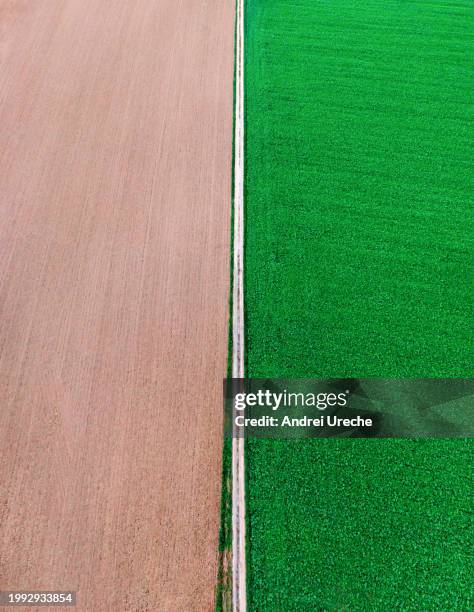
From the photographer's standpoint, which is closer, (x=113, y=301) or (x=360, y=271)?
(x=113, y=301)

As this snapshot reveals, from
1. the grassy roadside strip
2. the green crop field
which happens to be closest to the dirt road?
the grassy roadside strip

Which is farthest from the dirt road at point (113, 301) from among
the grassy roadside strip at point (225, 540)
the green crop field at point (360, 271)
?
the green crop field at point (360, 271)

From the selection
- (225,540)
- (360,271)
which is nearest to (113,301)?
(225,540)

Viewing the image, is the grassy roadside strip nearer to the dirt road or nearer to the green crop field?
the dirt road

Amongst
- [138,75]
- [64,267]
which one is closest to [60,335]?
[64,267]

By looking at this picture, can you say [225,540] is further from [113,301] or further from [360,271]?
[360,271]

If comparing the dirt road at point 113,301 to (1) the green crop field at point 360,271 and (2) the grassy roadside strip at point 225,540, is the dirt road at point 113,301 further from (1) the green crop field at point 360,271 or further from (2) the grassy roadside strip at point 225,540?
(1) the green crop field at point 360,271
